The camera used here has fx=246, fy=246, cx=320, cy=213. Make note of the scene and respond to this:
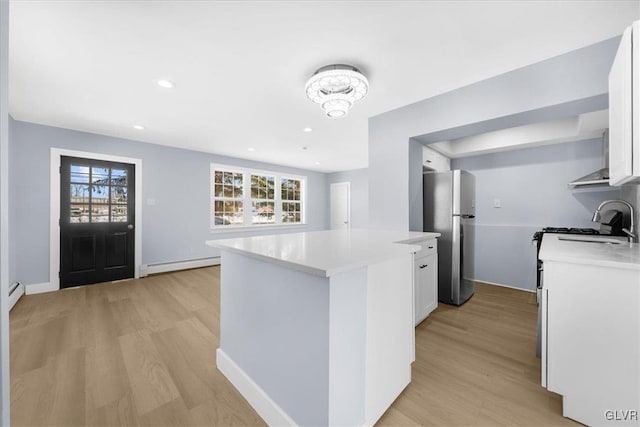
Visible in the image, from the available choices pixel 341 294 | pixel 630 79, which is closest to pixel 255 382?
pixel 341 294

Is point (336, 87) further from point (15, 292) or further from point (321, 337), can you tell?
point (15, 292)

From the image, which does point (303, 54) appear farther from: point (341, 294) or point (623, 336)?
point (623, 336)

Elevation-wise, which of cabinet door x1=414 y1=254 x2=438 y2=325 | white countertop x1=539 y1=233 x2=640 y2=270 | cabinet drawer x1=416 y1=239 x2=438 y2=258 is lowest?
cabinet door x1=414 y1=254 x2=438 y2=325

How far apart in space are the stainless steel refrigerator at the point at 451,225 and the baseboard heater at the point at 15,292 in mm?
4941

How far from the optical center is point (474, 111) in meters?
2.31

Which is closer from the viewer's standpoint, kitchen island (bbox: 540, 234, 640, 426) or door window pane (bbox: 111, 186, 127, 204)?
kitchen island (bbox: 540, 234, 640, 426)

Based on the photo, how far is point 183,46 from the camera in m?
1.80

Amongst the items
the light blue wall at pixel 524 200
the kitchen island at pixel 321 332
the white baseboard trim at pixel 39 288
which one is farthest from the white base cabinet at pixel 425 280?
the white baseboard trim at pixel 39 288

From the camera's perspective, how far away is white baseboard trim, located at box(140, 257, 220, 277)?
4.21 metres

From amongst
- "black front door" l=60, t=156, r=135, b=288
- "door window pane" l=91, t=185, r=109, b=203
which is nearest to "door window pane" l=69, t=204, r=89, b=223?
"black front door" l=60, t=156, r=135, b=288

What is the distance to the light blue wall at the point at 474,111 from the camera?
1.83m

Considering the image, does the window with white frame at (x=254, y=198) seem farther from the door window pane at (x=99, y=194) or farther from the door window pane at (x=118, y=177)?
the door window pane at (x=99, y=194)

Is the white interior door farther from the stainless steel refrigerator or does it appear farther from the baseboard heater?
the baseboard heater

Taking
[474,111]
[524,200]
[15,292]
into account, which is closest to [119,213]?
[15,292]
